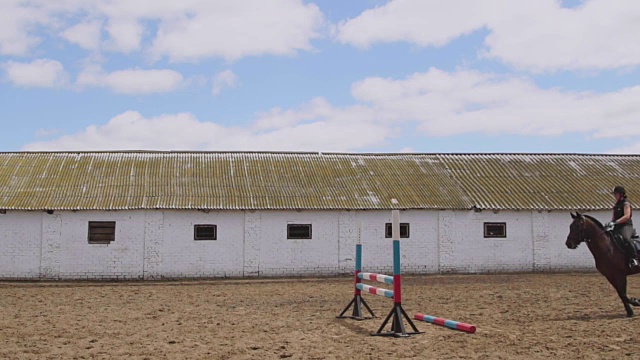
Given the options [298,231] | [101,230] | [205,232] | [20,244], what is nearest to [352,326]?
[298,231]

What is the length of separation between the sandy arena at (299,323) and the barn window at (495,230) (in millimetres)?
5076

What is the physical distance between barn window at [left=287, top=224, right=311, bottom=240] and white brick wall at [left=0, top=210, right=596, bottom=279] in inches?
7.0

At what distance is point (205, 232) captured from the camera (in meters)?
22.4

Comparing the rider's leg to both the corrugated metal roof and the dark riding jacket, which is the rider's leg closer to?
the dark riding jacket

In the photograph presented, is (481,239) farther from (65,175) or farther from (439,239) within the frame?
(65,175)

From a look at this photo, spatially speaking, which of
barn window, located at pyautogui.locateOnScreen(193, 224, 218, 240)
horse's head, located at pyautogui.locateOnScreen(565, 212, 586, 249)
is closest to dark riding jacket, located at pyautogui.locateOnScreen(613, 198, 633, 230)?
horse's head, located at pyautogui.locateOnScreen(565, 212, 586, 249)

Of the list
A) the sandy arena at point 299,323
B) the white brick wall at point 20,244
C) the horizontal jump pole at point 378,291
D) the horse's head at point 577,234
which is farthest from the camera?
the white brick wall at point 20,244

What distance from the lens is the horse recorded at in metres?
11.9

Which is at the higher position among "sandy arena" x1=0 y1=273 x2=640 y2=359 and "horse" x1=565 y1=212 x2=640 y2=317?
"horse" x1=565 y1=212 x2=640 y2=317

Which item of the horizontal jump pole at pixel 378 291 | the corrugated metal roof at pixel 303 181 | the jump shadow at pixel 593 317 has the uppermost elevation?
the corrugated metal roof at pixel 303 181

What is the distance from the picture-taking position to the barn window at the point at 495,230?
23.7m

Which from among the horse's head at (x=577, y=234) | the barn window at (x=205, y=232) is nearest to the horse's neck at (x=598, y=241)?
the horse's head at (x=577, y=234)

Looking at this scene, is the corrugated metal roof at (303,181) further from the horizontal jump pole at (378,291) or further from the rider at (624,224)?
the horizontal jump pole at (378,291)

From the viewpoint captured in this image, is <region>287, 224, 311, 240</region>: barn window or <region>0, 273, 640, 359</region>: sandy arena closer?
<region>0, 273, 640, 359</region>: sandy arena
